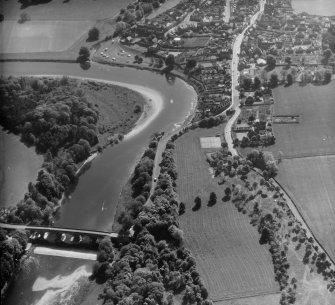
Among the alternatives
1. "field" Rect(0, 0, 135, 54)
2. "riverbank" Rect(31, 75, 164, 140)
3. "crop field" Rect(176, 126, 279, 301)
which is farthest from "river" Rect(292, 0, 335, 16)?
"crop field" Rect(176, 126, 279, 301)

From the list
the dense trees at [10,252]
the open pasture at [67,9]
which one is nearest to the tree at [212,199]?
the dense trees at [10,252]

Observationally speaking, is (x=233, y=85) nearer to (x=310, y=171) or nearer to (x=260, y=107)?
(x=260, y=107)

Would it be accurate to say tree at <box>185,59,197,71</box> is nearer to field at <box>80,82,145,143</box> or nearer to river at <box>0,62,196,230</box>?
river at <box>0,62,196,230</box>

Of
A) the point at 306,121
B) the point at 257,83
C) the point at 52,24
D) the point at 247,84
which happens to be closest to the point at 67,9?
the point at 52,24

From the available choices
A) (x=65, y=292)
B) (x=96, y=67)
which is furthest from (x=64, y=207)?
(x=96, y=67)

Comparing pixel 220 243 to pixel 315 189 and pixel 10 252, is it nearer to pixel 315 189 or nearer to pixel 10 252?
pixel 315 189
